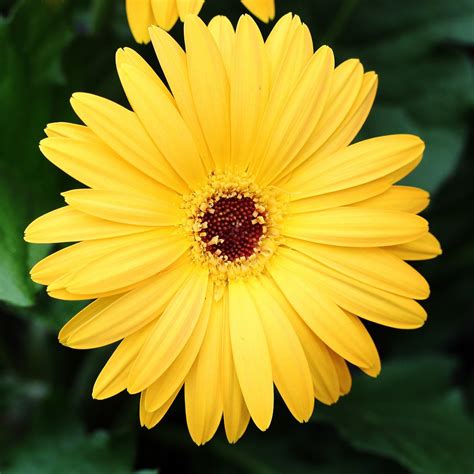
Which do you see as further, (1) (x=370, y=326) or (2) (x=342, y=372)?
(1) (x=370, y=326)

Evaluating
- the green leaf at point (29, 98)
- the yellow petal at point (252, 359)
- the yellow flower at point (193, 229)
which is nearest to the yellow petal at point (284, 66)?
the yellow flower at point (193, 229)

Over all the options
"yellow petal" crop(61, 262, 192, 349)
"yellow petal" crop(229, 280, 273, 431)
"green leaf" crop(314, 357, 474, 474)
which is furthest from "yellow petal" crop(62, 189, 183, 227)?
"green leaf" crop(314, 357, 474, 474)

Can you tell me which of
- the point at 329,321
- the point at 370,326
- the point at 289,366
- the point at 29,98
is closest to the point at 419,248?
the point at 329,321

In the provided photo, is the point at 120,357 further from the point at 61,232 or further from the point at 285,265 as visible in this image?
the point at 285,265

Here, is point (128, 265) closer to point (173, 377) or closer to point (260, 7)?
point (173, 377)

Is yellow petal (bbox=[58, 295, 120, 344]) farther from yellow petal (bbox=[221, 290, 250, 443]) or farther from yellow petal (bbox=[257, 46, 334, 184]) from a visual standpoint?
yellow petal (bbox=[257, 46, 334, 184])

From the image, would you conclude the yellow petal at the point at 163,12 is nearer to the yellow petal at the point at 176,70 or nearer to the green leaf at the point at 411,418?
the yellow petal at the point at 176,70

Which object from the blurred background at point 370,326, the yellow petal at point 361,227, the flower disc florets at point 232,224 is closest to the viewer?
the yellow petal at point 361,227
